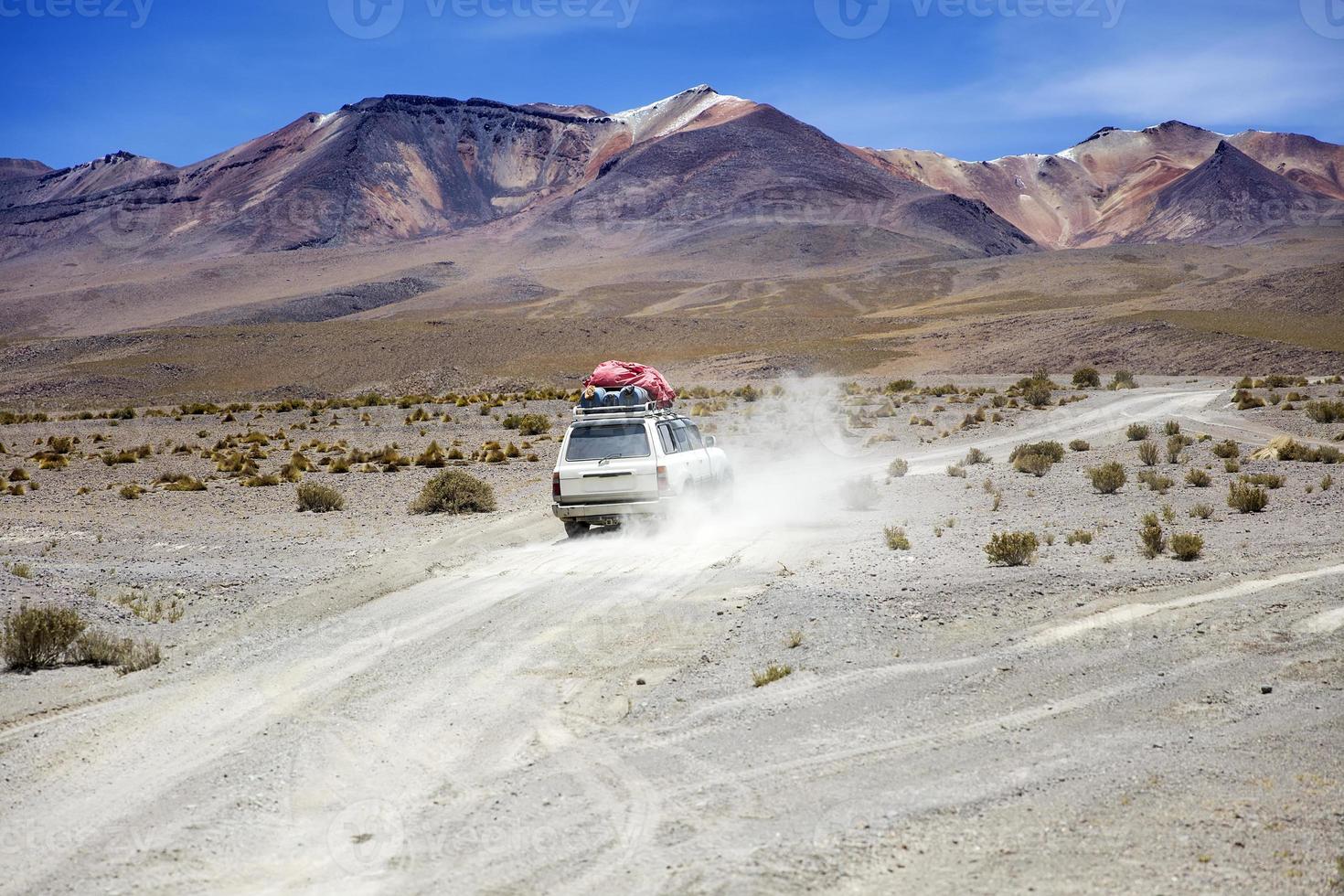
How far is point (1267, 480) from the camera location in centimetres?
1783

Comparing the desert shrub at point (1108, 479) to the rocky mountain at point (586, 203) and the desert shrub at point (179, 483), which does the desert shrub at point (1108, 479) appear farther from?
the rocky mountain at point (586, 203)

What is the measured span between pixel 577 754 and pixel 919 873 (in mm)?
2272

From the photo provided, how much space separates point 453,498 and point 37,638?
37.6 feet

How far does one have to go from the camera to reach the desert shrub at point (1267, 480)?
1756cm

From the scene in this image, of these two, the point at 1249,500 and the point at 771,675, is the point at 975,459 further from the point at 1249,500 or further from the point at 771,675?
the point at 771,675

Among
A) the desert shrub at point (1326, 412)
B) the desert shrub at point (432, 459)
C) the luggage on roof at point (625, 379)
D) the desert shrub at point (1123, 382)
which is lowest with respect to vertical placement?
the desert shrub at point (1326, 412)

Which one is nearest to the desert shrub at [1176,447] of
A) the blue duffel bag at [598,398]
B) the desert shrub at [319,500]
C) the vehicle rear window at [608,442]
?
the blue duffel bag at [598,398]

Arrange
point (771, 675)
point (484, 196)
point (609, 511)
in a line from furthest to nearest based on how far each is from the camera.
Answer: point (484, 196), point (609, 511), point (771, 675)

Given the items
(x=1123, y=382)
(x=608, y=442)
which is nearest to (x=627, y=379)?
(x=608, y=442)

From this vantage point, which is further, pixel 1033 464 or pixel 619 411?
pixel 1033 464

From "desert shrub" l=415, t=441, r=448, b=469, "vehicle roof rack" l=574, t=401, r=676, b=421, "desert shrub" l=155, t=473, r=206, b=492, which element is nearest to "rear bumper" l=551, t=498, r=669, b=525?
"vehicle roof rack" l=574, t=401, r=676, b=421

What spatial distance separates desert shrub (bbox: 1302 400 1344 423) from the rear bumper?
833 inches

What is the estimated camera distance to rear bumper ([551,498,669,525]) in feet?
49.4

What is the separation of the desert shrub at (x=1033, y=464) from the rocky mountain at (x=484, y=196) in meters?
124
